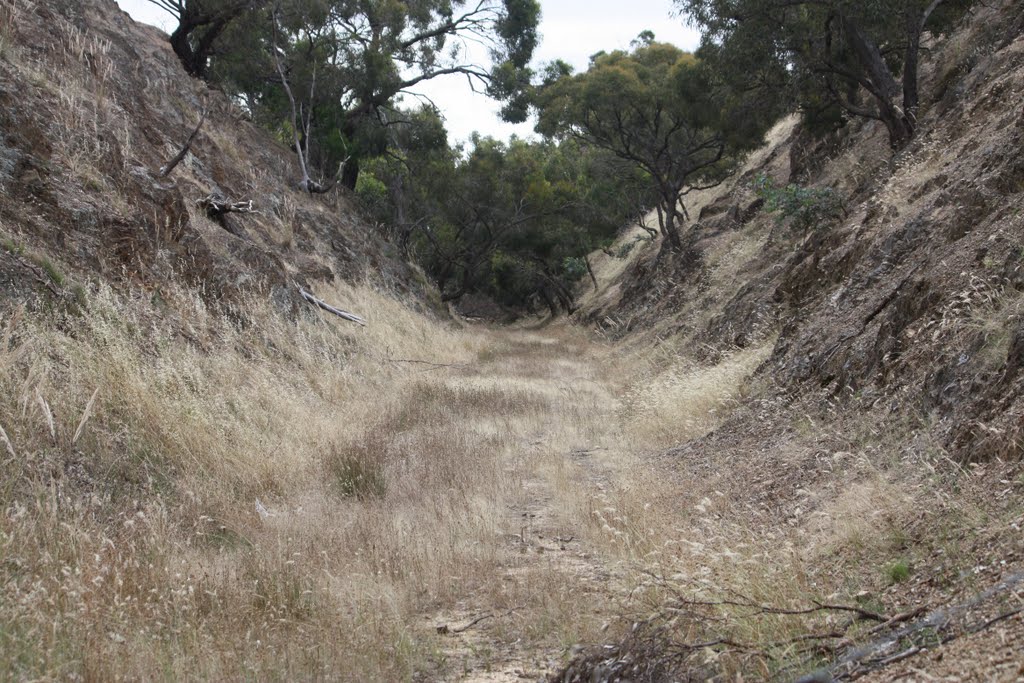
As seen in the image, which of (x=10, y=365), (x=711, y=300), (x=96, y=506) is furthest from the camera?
(x=711, y=300)

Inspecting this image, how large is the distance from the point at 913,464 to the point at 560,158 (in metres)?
35.6

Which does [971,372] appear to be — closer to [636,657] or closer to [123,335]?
[636,657]

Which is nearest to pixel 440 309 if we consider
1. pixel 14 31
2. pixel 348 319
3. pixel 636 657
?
pixel 348 319

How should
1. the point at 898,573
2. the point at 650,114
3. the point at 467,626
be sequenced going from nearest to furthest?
the point at 898,573, the point at 467,626, the point at 650,114

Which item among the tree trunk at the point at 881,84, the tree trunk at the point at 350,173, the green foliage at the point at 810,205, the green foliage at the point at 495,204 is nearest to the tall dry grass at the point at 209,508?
the green foliage at the point at 810,205

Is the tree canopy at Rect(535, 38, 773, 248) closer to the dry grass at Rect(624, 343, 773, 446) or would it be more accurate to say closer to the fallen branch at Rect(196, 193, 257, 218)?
the dry grass at Rect(624, 343, 773, 446)

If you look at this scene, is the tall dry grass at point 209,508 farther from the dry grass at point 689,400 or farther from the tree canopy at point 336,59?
the tree canopy at point 336,59

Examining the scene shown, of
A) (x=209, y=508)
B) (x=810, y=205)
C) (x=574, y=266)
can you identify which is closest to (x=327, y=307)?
(x=810, y=205)

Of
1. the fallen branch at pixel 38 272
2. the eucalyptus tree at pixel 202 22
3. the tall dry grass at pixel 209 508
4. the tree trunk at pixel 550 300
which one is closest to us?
the tall dry grass at pixel 209 508

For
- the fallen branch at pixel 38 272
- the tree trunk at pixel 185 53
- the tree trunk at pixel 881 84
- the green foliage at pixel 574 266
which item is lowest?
the fallen branch at pixel 38 272

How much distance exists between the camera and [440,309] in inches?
974

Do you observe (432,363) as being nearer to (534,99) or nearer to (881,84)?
(881,84)

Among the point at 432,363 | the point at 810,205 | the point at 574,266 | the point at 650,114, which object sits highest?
the point at 650,114

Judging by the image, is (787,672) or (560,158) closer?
(787,672)
